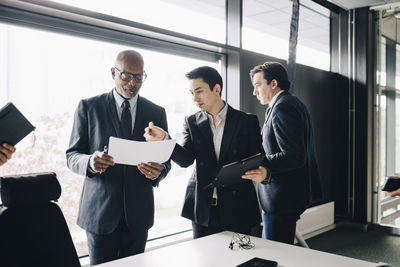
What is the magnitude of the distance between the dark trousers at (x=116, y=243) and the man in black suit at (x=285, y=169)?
0.77 m

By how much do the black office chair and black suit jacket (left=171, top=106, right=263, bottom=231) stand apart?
0.80 meters

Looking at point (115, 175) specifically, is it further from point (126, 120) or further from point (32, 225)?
point (32, 225)

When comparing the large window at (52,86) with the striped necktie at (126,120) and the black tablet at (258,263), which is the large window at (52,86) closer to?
the striped necktie at (126,120)

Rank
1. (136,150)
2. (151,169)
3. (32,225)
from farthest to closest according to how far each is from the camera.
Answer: (151,169) → (136,150) → (32,225)

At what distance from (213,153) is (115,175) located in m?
0.57

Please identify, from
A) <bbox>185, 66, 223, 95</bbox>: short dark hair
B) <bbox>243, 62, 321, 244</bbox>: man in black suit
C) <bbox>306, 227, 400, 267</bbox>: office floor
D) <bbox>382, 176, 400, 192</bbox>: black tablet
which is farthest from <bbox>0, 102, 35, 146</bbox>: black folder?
<bbox>306, 227, 400, 267</bbox>: office floor

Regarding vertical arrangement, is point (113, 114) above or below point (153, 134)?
above

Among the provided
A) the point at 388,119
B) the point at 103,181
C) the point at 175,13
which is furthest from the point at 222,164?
the point at 388,119

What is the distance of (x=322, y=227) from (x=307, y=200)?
2.76 m

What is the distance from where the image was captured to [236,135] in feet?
6.84

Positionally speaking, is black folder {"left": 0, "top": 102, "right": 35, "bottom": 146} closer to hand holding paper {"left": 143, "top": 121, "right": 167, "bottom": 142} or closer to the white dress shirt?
hand holding paper {"left": 143, "top": 121, "right": 167, "bottom": 142}

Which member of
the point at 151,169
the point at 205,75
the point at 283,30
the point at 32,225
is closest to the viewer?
the point at 32,225

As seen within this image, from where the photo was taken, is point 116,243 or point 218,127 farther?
point 218,127

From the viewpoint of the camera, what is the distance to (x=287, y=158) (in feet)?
7.16
